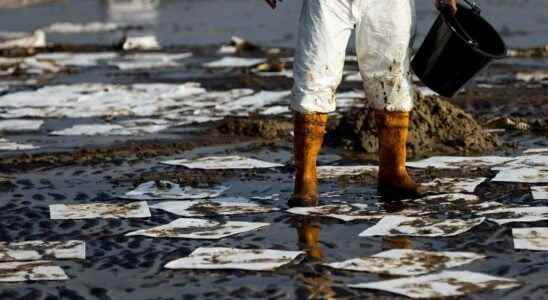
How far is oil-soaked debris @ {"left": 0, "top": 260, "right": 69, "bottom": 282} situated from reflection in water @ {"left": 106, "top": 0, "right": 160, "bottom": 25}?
18461mm

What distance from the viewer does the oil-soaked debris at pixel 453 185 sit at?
6629 mm

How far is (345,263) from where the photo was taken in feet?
16.9

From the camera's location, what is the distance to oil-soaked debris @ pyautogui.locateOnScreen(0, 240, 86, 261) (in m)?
5.49

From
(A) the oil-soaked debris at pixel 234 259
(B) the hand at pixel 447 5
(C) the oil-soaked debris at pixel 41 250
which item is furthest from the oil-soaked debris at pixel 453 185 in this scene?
(C) the oil-soaked debris at pixel 41 250

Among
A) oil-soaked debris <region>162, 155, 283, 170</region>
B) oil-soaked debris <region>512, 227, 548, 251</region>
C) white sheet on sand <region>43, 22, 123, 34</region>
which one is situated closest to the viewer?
oil-soaked debris <region>512, 227, 548, 251</region>

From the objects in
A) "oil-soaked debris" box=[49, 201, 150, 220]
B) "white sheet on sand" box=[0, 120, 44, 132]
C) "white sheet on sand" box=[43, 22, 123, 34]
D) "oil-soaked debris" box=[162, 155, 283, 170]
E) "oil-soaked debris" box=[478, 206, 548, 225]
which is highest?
"white sheet on sand" box=[43, 22, 123, 34]

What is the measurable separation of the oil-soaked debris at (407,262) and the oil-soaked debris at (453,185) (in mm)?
1361

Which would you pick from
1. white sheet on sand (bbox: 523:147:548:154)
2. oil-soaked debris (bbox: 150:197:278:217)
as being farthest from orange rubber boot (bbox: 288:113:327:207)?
white sheet on sand (bbox: 523:147:548:154)

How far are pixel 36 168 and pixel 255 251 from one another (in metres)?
2.86

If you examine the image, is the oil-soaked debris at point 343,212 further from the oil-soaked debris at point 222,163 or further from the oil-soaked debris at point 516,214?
the oil-soaked debris at point 222,163

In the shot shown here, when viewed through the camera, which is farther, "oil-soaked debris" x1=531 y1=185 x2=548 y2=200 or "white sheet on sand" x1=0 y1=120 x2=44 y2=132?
"white sheet on sand" x1=0 y1=120 x2=44 y2=132

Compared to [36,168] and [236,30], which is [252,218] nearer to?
[36,168]

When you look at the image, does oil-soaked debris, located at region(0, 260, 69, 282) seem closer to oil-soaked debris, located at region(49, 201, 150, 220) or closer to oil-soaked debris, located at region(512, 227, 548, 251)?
oil-soaked debris, located at region(49, 201, 150, 220)

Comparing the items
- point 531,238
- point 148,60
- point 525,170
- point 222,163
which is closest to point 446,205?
point 531,238
